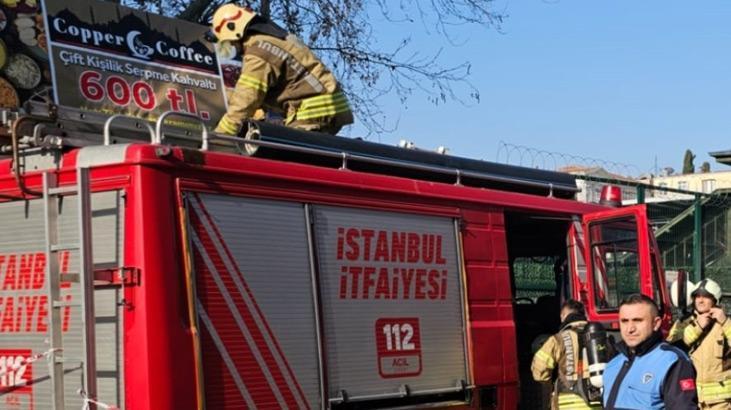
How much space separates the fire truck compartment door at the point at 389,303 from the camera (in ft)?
18.7

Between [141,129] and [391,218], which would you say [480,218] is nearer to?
[391,218]

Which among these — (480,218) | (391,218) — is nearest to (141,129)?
(391,218)

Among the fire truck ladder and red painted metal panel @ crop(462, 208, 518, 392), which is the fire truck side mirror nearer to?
red painted metal panel @ crop(462, 208, 518, 392)

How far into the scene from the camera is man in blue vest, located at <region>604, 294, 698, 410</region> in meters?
4.57

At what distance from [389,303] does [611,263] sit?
8.40ft

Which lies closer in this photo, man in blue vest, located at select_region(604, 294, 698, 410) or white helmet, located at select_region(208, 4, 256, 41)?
man in blue vest, located at select_region(604, 294, 698, 410)

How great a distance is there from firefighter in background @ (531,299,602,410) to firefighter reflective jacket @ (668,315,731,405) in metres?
1.62

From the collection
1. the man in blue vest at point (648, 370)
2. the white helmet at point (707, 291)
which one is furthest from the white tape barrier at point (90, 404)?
the white helmet at point (707, 291)

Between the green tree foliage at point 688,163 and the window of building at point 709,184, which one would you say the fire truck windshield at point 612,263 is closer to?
the window of building at point 709,184

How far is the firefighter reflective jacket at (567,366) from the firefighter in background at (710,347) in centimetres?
163

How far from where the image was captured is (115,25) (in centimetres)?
679

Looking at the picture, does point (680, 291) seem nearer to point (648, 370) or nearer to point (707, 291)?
point (707, 291)

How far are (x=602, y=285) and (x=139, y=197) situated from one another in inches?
168

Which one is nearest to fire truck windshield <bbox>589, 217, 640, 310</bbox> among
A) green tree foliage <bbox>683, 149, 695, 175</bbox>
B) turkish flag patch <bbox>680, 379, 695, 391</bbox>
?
turkish flag patch <bbox>680, 379, 695, 391</bbox>
